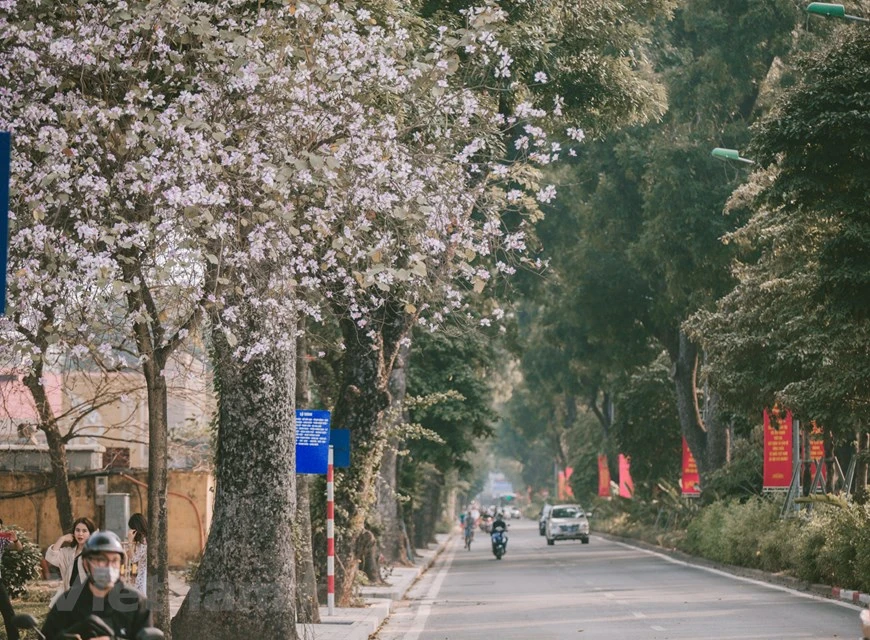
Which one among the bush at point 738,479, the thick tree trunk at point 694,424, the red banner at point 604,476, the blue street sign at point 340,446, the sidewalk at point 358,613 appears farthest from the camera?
the red banner at point 604,476

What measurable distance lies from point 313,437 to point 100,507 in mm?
16676

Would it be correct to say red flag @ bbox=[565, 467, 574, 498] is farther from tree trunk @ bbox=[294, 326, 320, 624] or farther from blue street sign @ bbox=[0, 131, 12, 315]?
blue street sign @ bbox=[0, 131, 12, 315]

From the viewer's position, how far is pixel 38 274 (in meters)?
12.6

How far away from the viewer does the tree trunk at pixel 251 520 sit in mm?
14828

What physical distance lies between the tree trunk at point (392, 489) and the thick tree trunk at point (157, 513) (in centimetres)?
1343

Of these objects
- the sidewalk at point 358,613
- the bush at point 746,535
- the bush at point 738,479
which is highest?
the bush at point 738,479

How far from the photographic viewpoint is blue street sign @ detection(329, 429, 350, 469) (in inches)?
844

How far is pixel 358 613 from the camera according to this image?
21375mm

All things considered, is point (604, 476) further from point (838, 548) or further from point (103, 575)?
point (103, 575)

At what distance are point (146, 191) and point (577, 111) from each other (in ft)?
43.8

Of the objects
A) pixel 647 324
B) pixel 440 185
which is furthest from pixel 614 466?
pixel 440 185

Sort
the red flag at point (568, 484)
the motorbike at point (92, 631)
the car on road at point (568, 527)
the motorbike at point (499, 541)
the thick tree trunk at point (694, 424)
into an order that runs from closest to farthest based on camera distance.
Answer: the motorbike at point (92, 631) < the thick tree trunk at point (694, 424) < the motorbike at point (499, 541) < the car on road at point (568, 527) < the red flag at point (568, 484)

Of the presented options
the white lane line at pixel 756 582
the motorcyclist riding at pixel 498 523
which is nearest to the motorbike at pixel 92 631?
the white lane line at pixel 756 582

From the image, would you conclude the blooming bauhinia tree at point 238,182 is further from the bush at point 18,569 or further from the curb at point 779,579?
the curb at point 779,579
